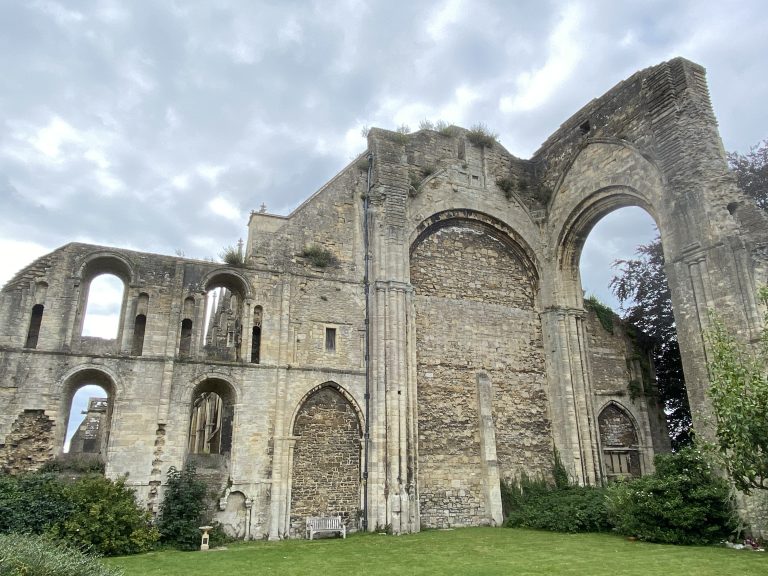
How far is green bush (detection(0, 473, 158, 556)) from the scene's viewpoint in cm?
982

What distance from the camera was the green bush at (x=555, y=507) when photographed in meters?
12.6

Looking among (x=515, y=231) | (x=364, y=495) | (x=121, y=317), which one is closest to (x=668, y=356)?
(x=515, y=231)

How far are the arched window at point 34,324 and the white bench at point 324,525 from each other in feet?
22.7

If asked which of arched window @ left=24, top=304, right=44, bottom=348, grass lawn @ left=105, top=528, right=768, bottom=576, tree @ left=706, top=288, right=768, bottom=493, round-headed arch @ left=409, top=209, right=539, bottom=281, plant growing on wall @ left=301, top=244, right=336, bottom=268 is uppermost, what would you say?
round-headed arch @ left=409, top=209, right=539, bottom=281

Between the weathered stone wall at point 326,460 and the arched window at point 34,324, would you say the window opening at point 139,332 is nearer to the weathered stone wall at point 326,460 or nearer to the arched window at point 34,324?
the arched window at point 34,324

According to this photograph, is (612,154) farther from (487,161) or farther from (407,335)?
(407,335)

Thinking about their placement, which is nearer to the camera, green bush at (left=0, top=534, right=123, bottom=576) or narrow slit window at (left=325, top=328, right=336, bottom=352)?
green bush at (left=0, top=534, right=123, bottom=576)

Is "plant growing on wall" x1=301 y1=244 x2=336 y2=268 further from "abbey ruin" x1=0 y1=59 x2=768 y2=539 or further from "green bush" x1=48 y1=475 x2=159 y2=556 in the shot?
"green bush" x1=48 y1=475 x2=159 y2=556

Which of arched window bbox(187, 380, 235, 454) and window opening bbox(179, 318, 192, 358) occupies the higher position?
window opening bbox(179, 318, 192, 358)

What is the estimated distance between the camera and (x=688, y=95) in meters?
13.4

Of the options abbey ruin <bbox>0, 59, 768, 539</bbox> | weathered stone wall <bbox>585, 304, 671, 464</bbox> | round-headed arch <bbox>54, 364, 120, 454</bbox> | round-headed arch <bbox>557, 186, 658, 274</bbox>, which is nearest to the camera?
round-headed arch <bbox>54, 364, 120, 454</bbox>

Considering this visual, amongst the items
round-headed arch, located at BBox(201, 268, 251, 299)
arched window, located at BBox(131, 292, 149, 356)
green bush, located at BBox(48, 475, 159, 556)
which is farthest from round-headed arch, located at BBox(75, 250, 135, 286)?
green bush, located at BBox(48, 475, 159, 556)

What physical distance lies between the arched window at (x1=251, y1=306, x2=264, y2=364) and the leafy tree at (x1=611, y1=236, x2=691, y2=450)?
11975mm

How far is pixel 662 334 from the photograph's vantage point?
716 inches
